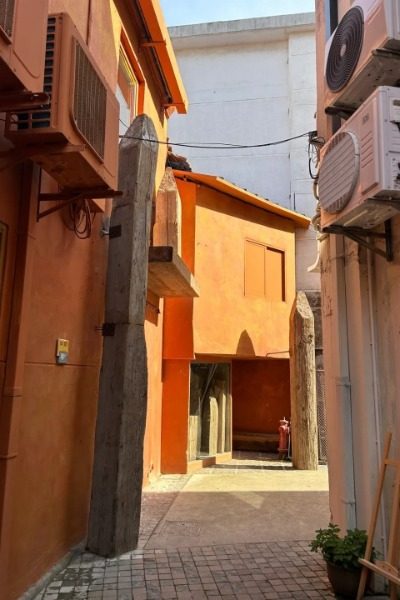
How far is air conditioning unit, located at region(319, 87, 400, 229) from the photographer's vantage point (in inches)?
131

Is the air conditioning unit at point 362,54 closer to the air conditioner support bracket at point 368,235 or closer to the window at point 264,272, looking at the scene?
the air conditioner support bracket at point 368,235

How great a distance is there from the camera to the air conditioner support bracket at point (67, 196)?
3.81 metres

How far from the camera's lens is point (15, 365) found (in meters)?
3.45

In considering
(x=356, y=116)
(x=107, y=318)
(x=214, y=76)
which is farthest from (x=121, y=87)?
(x=214, y=76)

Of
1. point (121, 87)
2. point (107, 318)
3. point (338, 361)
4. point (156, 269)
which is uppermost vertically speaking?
point (121, 87)

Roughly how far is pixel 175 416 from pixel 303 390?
264cm

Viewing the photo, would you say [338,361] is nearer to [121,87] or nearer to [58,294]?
[58,294]

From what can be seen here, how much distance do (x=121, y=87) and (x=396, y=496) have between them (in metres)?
6.39

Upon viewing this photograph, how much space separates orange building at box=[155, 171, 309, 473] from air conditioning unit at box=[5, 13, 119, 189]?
4.12 meters

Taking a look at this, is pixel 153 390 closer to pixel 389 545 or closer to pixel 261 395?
pixel 261 395

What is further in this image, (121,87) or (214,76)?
(214,76)

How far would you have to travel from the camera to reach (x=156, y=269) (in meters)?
6.72

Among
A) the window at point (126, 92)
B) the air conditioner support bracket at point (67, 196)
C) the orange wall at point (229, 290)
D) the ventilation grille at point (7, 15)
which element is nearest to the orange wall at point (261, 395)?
the orange wall at point (229, 290)

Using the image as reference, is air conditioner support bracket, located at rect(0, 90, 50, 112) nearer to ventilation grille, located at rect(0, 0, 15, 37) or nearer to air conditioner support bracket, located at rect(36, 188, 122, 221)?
ventilation grille, located at rect(0, 0, 15, 37)
